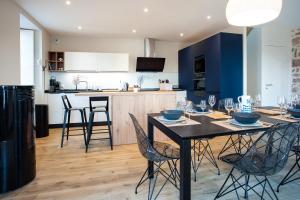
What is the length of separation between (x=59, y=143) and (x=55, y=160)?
0.94 metres

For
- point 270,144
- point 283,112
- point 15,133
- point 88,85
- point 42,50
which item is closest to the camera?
point 270,144

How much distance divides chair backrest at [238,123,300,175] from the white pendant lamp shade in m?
0.99

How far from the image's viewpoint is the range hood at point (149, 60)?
19.6 ft

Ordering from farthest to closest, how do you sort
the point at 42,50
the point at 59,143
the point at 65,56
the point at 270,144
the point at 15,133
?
the point at 65,56
the point at 42,50
the point at 59,143
the point at 15,133
the point at 270,144

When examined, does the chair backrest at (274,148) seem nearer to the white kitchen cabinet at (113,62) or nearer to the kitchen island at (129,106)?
the kitchen island at (129,106)

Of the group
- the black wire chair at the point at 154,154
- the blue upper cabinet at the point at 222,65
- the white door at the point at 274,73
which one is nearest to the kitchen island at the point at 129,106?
the blue upper cabinet at the point at 222,65

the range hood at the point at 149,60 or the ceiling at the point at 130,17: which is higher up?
the ceiling at the point at 130,17

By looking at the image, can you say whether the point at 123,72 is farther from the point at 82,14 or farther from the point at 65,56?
the point at 82,14

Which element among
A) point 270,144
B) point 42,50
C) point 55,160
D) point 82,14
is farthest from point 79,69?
point 270,144

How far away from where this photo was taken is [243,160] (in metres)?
1.63

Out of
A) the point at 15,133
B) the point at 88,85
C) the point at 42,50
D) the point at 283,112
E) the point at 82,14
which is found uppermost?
the point at 82,14

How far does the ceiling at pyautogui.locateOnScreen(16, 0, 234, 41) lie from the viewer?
3.46 metres

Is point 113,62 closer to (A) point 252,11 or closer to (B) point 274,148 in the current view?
(A) point 252,11

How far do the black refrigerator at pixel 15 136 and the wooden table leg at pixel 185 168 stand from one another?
1745 millimetres
